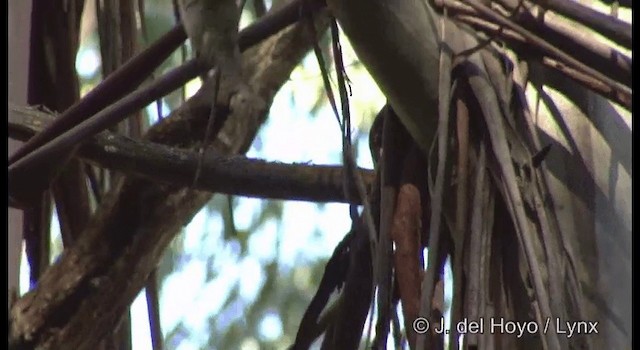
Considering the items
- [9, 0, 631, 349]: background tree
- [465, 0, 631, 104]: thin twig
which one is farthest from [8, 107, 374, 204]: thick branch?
[465, 0, 631, 104]: thin twig

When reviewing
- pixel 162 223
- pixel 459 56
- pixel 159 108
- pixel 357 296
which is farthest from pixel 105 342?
pixel 459 56

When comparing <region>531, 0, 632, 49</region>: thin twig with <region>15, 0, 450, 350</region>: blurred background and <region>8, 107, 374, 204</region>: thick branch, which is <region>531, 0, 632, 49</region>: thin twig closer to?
<region>8, 107, 374, 204</region>: thick branch

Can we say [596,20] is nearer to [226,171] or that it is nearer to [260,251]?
[226,171]

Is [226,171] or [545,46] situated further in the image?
[226,171]

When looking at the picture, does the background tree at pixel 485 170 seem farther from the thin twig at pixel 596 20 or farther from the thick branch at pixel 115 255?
the thick branch at pixel 115 255

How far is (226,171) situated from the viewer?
2.51 feet

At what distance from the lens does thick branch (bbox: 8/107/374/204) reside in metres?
0.75

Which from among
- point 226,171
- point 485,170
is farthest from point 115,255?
point 485,170

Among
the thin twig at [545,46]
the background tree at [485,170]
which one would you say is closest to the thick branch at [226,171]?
the background tree at [485,170]

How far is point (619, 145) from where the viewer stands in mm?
547

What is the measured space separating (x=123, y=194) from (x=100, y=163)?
0.42 feet

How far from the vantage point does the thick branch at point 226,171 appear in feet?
2.46
